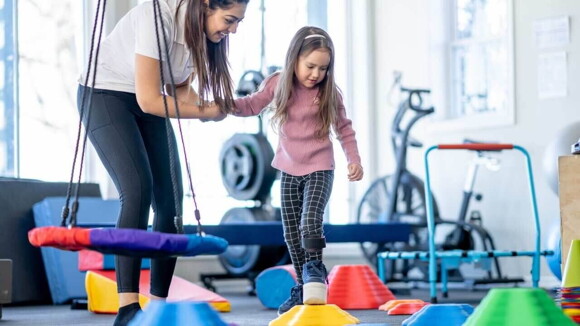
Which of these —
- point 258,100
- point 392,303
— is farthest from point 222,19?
point 392,303

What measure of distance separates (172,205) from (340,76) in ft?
17.0

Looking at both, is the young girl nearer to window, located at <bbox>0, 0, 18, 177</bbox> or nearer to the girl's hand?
the girl's hand

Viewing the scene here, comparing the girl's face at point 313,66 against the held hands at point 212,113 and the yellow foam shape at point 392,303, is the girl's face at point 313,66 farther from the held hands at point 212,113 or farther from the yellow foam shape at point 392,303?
the yellow foam shape at point 392,303

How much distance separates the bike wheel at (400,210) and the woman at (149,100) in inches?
147

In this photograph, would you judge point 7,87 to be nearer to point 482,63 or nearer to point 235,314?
point 235,314

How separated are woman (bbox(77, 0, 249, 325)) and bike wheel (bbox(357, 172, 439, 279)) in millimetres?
3726

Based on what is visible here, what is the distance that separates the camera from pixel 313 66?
367 centimetres

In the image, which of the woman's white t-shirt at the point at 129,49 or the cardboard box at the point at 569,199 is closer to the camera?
the woman's white t-shirt at the point at 129,49

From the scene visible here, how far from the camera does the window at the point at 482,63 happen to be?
23.2 ft

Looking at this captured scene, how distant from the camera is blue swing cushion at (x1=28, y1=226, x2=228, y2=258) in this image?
232 cm

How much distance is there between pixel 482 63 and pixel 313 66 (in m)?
3.87

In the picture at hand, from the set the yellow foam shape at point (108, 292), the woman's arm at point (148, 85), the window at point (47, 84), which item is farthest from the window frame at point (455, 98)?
the woman's arm at point (148, 85)

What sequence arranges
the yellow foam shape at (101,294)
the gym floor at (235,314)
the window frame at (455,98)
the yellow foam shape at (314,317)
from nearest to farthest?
the yellow foam shape at (314,317), the gym floor at (235,314), the yellow foam shape at (101,294), the window frame at (455,98)

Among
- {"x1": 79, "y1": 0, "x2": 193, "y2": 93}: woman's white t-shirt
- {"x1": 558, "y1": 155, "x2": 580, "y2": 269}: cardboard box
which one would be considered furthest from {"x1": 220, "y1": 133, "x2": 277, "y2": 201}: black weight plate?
{"x1": 79, "y1": 0, "x2": 193, "y2": 93}: woman's white t-shirt
